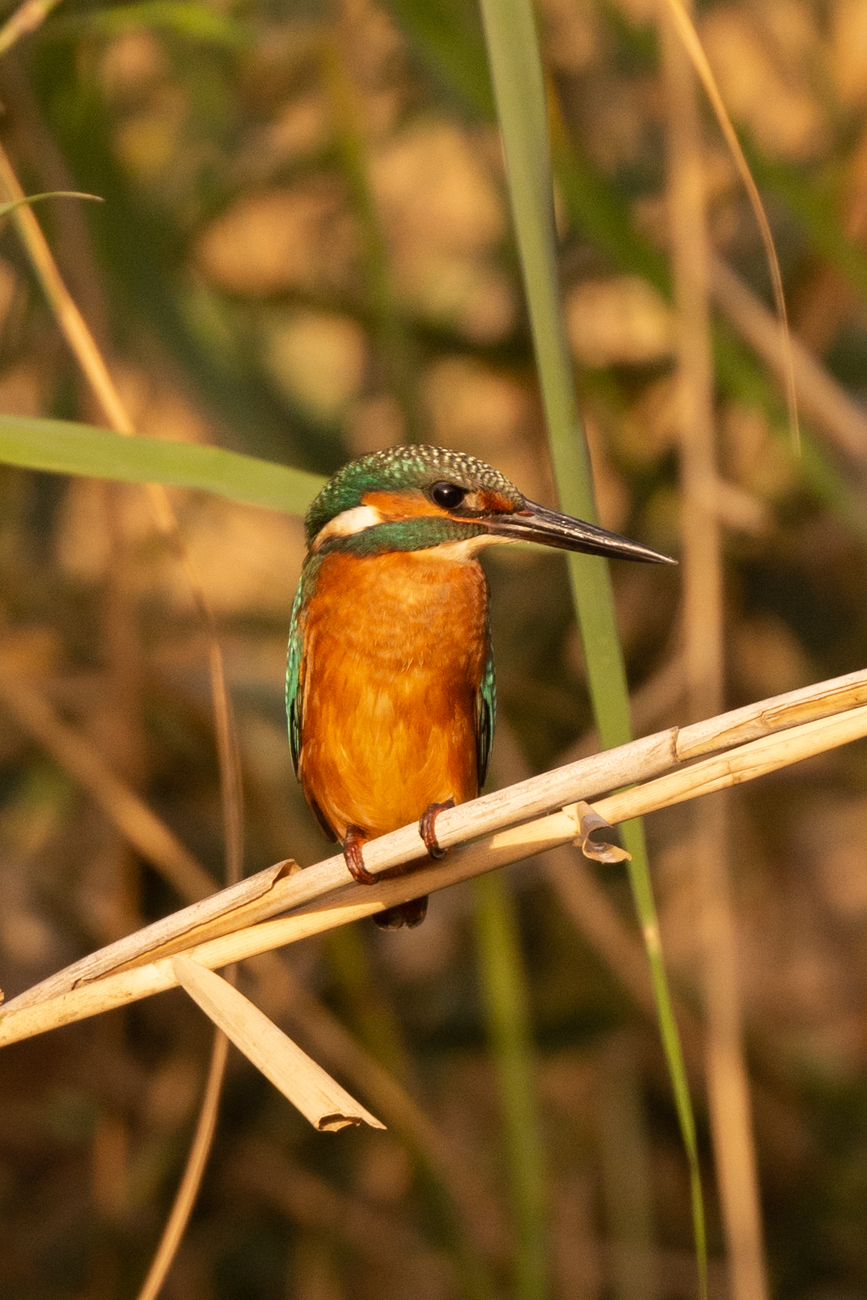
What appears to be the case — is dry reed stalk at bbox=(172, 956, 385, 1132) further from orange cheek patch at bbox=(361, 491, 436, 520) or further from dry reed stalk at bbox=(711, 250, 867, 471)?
dry reed stalk at bbox=(711, 250, 867, 471)

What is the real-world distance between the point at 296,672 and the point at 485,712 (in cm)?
29

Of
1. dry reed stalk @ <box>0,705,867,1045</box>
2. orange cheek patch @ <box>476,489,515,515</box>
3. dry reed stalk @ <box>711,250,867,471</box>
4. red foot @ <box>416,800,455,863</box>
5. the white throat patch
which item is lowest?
dry reed stalk @ <box>0,705,867,1045</box>

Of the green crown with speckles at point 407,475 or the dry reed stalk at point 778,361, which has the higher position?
the dry reed stalk at point 778,361

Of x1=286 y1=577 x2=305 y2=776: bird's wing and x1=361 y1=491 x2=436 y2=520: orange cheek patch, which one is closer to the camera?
x1=361 y1=491 x2=436 y2=520: orange cheek patch

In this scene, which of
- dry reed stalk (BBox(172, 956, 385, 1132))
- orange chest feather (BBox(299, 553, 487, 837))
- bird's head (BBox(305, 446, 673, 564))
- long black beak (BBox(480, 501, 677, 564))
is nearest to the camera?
dry reed stalk (BBox(172, 956, 385, 1132))

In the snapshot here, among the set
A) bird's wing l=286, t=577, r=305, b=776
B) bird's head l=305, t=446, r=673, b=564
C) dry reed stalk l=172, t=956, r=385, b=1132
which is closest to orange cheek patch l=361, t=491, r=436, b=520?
bird's head l=305, t=446, r=673, b=564

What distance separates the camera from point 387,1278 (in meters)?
3.52

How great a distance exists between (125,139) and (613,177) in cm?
133

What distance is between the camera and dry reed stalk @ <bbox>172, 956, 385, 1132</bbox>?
3.60ft

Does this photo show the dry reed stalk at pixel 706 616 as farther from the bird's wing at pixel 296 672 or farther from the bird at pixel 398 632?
the bird's wing at pixel 296 672

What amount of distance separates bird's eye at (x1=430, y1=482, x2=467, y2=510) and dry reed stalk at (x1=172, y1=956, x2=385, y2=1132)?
72cm

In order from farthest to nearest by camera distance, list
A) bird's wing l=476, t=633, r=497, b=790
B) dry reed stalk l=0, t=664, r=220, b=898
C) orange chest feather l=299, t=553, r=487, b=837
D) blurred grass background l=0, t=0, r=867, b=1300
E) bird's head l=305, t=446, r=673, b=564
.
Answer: blurred grass background l=0, t=0, r=867, b=1300, dry reed stalk l=0, t=664, r=220, b=898, bird's wing l=476, t=633, r=497, b=790, orange chest feather l=299, t=553, r=487, b=837, bird's head l=305, t=446, r=673, b=564

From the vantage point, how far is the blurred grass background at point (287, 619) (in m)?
2.97

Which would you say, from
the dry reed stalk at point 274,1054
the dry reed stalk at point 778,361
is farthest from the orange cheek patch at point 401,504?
the dry reed stalk at point 778,361
